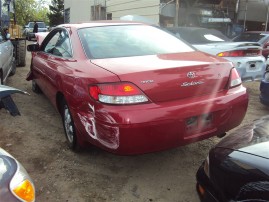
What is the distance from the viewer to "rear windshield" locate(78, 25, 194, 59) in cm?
354

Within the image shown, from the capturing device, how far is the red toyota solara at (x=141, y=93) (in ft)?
9.30

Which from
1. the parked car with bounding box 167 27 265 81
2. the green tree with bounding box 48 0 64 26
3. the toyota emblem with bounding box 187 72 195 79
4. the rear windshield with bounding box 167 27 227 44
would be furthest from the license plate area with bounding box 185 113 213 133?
the green tree with bounding box 48 0 64 26

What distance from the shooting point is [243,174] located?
6.19 feet

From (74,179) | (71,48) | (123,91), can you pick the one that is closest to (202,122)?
(123,91)

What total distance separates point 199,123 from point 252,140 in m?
0.88

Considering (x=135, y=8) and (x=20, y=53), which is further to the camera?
(x=135, y=8)

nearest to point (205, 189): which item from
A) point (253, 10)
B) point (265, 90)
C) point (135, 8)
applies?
point (265, 90)

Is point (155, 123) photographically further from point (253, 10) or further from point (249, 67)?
point (253, 10)

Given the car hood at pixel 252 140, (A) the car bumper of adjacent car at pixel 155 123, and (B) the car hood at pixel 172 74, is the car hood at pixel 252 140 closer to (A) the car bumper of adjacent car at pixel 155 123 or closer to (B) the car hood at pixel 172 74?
(A) the car bumper of adjacent car at pixel 155 123

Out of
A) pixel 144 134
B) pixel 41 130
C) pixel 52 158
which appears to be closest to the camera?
pixel 144 134

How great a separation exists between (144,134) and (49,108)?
3068 millimetres

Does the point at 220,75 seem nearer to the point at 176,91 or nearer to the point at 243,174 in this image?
the point at 176,91

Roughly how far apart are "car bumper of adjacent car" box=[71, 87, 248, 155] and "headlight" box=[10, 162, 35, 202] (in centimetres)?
108

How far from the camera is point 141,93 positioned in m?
2.88
